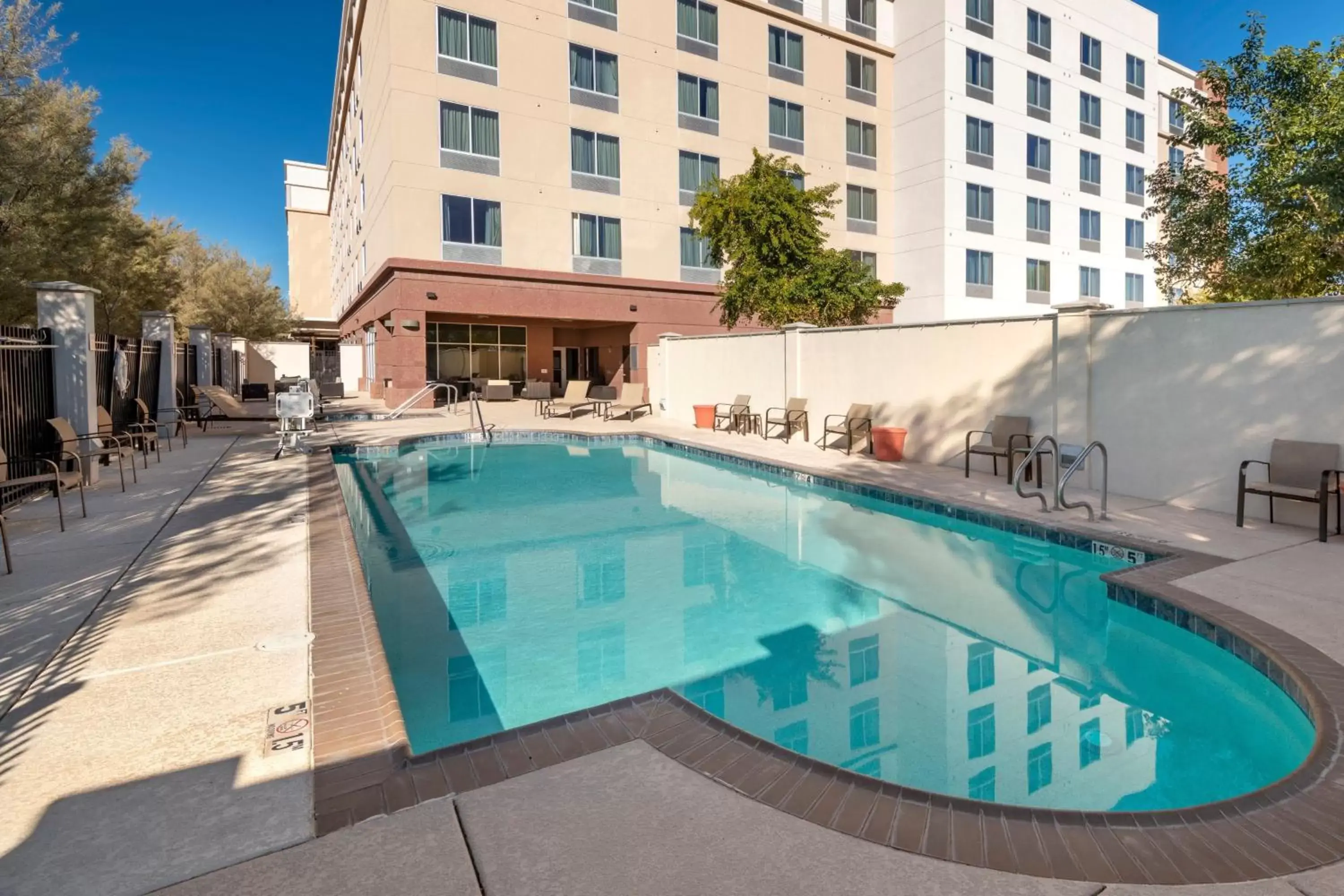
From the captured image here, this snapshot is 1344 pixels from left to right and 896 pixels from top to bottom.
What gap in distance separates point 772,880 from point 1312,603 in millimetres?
4815

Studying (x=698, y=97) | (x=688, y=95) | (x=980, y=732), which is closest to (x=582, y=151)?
(x=688, y=95)

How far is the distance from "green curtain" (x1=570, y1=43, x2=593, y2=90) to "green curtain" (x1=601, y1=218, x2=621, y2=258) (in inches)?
168

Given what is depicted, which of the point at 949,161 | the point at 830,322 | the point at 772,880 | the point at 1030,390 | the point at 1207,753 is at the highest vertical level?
the point at 949,161

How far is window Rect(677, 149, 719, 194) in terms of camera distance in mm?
25891

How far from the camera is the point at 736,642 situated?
5.59 m

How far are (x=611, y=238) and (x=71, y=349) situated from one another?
17.6 metres

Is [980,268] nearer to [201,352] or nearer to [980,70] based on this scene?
[980,70]

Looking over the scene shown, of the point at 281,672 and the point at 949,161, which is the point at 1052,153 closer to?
the point at 949,161

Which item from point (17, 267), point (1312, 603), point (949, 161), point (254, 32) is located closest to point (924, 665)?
point (1312, 603)

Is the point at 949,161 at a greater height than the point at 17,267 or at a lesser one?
greater

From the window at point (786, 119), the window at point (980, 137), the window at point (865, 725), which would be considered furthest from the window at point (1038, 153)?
the window at point (865, 725)

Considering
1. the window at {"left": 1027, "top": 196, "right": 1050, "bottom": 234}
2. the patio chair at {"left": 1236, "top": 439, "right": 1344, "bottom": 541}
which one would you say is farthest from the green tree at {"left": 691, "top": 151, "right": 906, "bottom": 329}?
the window at {"left": 1027, "top": 196, "right": 1050, "bottom": 234}

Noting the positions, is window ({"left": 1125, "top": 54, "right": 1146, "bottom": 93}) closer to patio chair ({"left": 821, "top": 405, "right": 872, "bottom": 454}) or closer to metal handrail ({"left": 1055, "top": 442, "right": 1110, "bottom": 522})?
patio chair ({"left": 821, "top": 405, "right": 872, "bottom": 454})

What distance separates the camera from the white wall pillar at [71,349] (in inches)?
360
